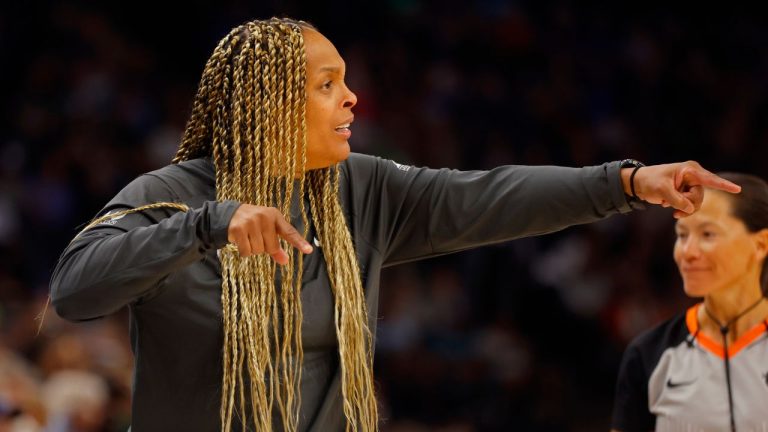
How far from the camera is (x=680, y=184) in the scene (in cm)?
219

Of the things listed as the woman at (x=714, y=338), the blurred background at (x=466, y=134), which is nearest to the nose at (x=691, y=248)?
the woman at (x=714, y=338)

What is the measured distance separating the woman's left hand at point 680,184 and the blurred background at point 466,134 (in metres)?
3.20

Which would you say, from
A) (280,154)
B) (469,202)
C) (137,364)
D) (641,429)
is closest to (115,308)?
(137,364)

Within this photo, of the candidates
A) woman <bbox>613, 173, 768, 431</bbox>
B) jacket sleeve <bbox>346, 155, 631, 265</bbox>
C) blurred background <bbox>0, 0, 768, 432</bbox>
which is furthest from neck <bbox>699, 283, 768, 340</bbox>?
blurred background <bbox>0, 0, 768, 432</bbox>

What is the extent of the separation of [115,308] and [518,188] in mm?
925

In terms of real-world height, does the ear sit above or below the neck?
above

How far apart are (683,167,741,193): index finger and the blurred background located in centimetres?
326

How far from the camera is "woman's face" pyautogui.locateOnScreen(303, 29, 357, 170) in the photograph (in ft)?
7.92

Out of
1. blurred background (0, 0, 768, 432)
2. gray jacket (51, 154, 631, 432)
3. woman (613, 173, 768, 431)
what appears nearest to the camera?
gray jacket (51, 154, 631, 432)

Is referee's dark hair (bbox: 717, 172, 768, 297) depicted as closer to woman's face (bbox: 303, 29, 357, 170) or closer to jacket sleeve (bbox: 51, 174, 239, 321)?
woman's face (bbox: 303, 29, 357, 170)

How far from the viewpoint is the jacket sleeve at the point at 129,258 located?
6.40ft

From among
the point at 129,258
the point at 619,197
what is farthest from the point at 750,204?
the point at 129,258

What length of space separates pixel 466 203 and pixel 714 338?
1.06 m

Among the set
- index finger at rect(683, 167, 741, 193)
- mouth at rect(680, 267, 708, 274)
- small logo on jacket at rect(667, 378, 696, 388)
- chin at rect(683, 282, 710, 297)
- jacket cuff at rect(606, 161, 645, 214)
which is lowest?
small logo on jacket at rect(667, 378, 696, 388)
